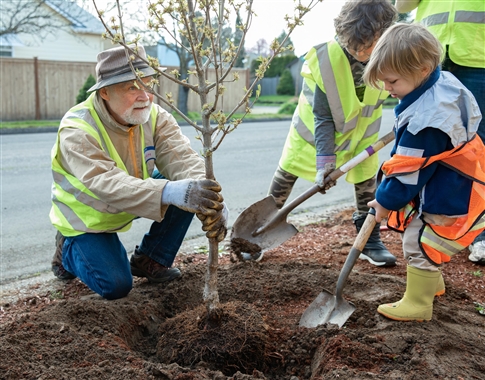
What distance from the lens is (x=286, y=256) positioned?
4367mm

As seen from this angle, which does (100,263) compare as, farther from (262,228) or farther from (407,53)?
(407,53)

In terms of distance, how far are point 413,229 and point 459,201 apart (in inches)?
12.4

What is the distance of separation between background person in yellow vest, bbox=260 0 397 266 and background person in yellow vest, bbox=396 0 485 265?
579 mm

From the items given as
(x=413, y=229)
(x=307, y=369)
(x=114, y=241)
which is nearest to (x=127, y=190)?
(x=114, y=241)

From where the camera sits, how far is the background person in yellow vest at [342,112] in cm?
348

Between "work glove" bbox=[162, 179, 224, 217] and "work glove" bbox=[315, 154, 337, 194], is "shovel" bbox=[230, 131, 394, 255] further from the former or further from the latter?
"work glove" bbox=[162, 179, 224, 217]

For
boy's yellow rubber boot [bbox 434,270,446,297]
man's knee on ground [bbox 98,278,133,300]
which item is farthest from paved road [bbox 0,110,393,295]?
boy's yellow rubber boot [bbox 434,270,446,297]

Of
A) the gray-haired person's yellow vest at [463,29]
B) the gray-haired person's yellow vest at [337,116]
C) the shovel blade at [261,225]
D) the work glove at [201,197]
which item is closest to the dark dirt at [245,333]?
the shovel blade at [261,225]

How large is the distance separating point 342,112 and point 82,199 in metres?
1.92

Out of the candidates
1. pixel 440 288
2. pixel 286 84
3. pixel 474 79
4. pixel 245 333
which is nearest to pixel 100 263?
pixel 245 333

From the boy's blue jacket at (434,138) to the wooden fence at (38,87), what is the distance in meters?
15.5

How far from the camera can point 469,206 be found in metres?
2.83

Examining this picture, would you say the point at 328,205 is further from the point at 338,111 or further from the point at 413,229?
the point at 413,229

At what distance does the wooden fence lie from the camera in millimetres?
17938
